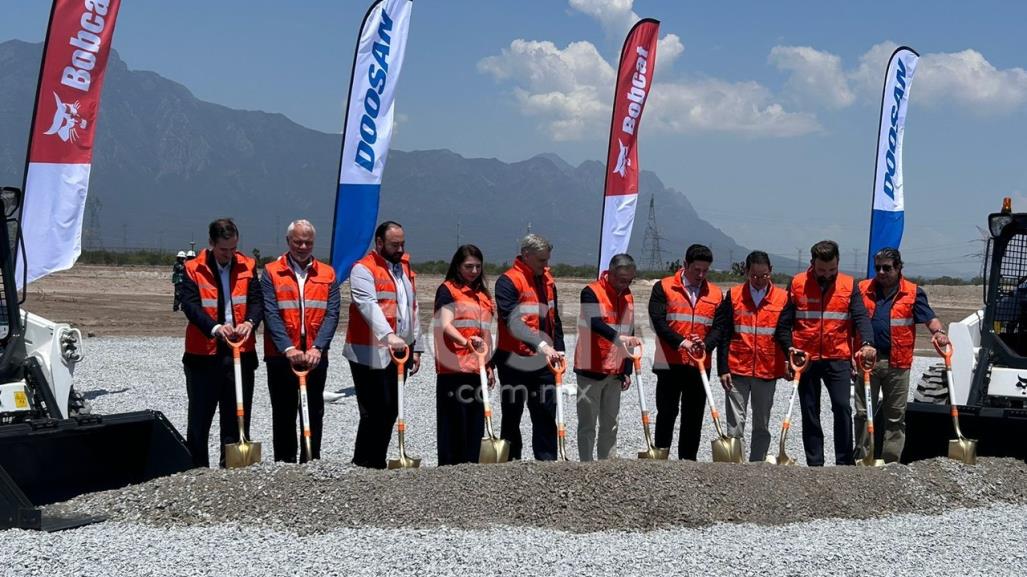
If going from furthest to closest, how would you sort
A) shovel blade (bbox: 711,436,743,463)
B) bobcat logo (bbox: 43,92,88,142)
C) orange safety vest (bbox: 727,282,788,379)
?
bobcat logo (bbox: 43,92,88,142) < orange safety vest (bbox: 727,282,788,379) < shovel blade (bbox: 711,436,743,463)

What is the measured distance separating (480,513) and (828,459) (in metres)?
4.78

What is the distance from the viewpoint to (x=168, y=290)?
39500 millimetres

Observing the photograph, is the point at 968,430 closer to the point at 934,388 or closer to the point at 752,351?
the point at 934,388

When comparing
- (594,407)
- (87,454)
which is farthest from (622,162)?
(87,454)

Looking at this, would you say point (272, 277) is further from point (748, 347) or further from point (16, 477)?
point (748, 347)

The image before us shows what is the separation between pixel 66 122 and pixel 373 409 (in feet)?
15.1

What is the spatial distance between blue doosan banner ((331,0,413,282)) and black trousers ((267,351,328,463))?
10.3 ft

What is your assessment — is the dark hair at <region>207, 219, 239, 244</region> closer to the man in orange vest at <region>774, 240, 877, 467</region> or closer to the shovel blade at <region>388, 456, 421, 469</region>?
the shovel blade at <region>388, 456, 421, 469</region>

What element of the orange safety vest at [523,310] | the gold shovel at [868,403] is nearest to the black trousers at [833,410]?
the gold shovel at [868,403]

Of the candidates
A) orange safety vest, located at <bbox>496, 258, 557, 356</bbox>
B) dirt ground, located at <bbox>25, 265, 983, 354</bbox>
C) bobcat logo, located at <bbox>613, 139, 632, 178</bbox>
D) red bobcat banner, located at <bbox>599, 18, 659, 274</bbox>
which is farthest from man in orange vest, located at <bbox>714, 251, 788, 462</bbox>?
dirt ground, located at <bbox>25, 265, 983, 354</bbox>

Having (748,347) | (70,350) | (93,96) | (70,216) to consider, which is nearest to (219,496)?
(70,350)

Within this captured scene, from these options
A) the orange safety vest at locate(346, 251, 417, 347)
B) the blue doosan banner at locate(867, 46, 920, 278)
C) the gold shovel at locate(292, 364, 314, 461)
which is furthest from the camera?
the blue doosan banner at locate(867, 46, 920, 278)

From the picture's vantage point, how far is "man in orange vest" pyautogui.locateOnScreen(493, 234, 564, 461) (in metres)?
7.37

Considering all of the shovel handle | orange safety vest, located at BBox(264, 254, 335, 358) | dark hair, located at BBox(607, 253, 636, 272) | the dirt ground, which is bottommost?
the dirt ground
